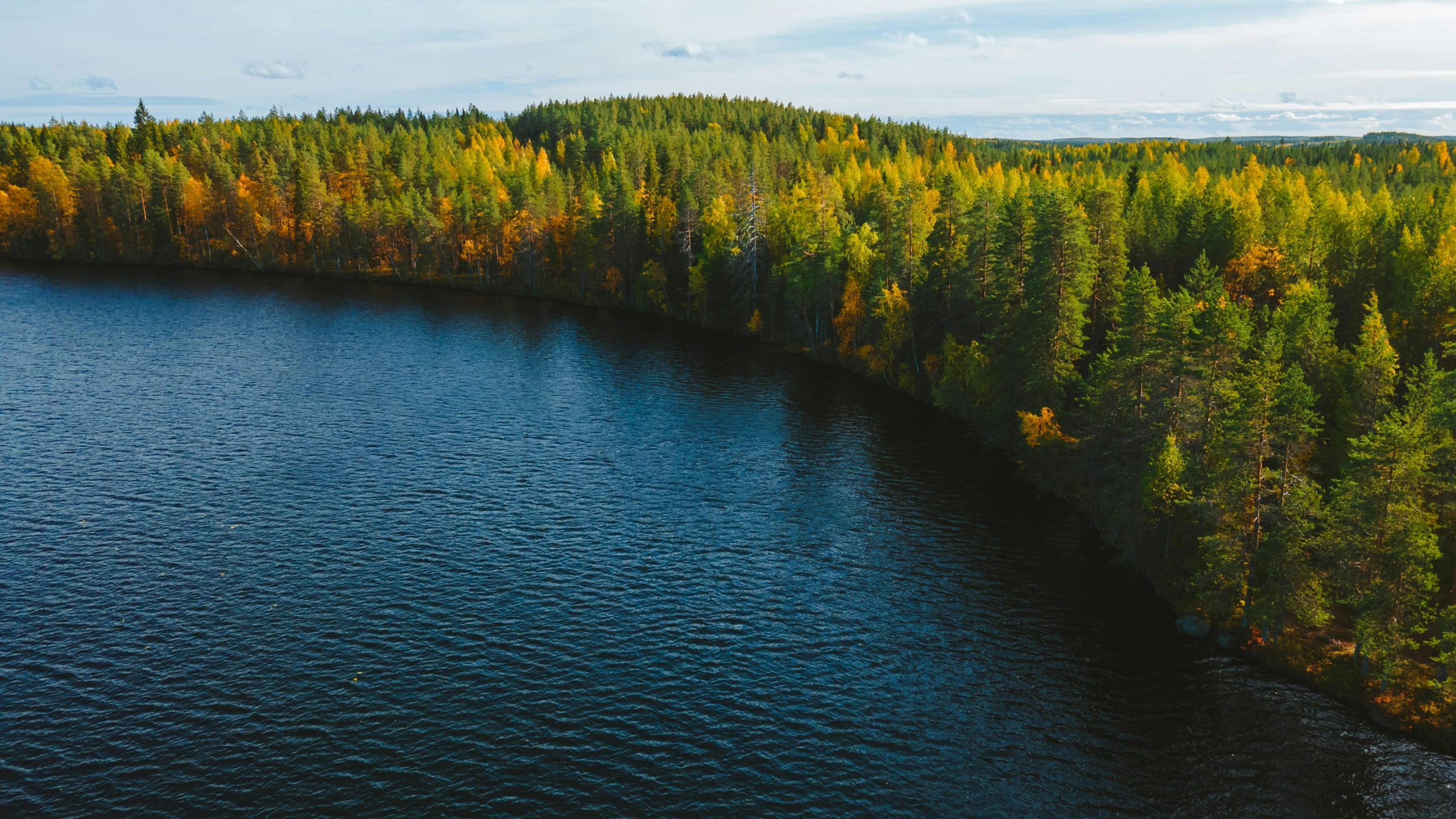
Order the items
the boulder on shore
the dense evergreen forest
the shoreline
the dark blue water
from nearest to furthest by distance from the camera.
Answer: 1. the dark blue water
2. the shoreline
3. the dense evergreen forest
4. the boulder on shore

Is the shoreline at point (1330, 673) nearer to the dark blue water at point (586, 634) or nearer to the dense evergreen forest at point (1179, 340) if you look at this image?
the dense evergreen forest at point (1179, 340)

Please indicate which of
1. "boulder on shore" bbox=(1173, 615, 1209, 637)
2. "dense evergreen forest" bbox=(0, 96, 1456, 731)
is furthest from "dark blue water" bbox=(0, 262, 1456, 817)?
"dense evergreen forest" bbox=(0, 96, 1456, 731)

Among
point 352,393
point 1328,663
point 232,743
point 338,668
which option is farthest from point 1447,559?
point 352,393

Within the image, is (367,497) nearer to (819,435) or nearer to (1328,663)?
(819,435)

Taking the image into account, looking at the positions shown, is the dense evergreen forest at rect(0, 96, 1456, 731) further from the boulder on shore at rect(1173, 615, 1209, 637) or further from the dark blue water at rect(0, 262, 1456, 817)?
the dark blue water at rect(0, 262, 1456, 817)

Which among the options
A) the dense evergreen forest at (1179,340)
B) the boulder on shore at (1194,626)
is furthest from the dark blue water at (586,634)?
the dense evergreen forest at (1179,340)

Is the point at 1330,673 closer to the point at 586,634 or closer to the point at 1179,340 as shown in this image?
the point at 1179,340

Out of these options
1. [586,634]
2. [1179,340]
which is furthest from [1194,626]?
[586,634]
